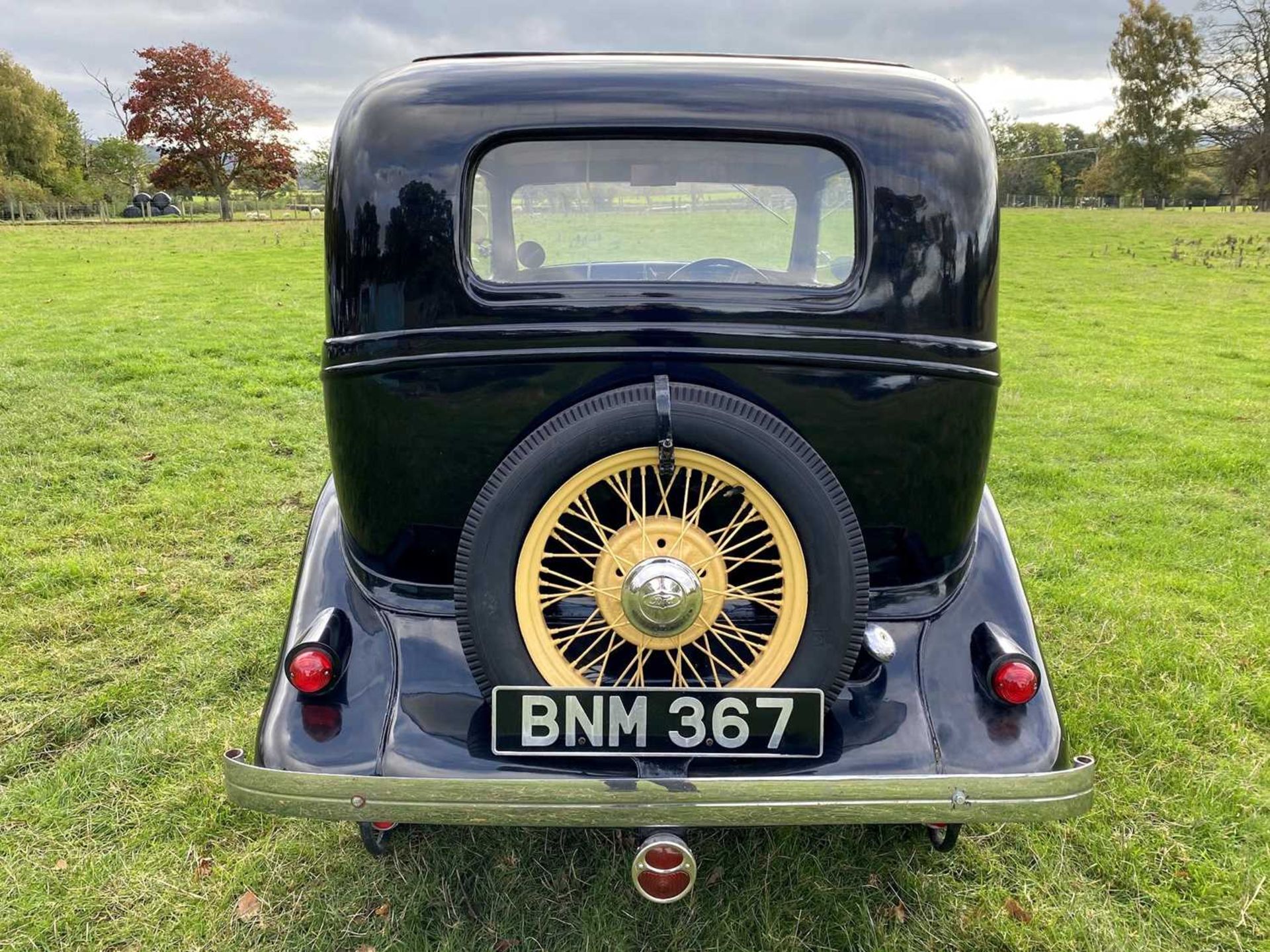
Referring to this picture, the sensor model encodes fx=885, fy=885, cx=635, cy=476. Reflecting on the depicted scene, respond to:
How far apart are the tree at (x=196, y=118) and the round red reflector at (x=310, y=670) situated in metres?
42.1

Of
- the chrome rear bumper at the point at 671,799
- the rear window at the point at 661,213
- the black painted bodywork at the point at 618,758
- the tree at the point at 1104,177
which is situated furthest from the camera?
the tree at the point at 1104,177

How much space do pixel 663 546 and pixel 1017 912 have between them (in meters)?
1.46

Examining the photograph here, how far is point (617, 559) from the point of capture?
6.63 feet

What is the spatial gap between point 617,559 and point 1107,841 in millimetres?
1841

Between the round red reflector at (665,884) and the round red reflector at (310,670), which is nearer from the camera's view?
the round red reflector at (665,884)

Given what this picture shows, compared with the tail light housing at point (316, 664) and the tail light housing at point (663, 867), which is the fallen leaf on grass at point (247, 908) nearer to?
the tail light housing at point (316, 664)

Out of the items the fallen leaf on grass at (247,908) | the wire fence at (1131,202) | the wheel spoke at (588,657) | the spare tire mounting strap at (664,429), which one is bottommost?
the fallen leaf on grass at (247,908)

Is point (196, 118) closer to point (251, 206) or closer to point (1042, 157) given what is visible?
point (251, 206)

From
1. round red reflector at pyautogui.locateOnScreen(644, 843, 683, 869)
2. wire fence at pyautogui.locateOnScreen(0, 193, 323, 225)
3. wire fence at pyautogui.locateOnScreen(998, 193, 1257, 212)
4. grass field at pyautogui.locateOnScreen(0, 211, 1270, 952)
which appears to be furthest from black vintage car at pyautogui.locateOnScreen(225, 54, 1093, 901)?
wire fence at pyautogui.locateOnScreen(998, 193, 1257, 212)

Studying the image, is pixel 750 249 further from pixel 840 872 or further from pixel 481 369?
pixel 840 872

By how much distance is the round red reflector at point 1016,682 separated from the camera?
2.15 m

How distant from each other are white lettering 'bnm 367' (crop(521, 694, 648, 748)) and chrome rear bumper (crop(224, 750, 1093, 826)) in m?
0.09

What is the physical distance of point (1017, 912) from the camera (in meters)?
2.43

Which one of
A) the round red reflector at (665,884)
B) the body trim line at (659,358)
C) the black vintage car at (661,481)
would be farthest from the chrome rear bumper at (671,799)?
the body trim line at (659,358)
